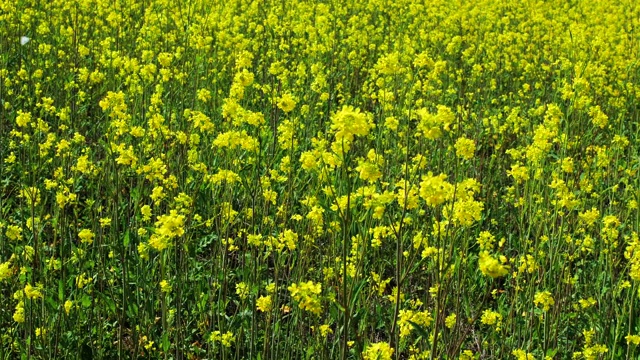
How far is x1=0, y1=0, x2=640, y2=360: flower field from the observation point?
2730 millimetres

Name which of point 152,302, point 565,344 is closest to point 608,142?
point 565,344

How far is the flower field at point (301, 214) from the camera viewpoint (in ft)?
8.96

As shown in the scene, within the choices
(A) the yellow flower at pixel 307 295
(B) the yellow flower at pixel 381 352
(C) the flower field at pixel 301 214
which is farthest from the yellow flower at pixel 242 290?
(B) the yellow flower at pixel 381 352

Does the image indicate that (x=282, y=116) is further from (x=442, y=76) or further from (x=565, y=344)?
(x=565, y=344)

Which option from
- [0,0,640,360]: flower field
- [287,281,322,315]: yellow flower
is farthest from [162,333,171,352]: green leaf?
[287,281,322,315]: yellow flower

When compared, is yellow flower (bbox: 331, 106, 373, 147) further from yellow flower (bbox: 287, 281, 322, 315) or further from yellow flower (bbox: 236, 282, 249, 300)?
yellow flower (bbox: 236, 282, 249, 300)

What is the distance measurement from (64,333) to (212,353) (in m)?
0.63

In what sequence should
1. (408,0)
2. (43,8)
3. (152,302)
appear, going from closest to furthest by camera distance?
(152,302) < (43,8) < (408,0)

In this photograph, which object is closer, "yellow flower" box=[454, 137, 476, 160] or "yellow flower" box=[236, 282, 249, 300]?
"yellow flower" box=[454, 137, 476, 160]

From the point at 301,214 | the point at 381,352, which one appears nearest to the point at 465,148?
the point at 381,352

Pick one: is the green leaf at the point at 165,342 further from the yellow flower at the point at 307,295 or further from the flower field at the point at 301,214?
the yellow flower at the point at 307,295

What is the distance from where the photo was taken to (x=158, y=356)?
10.2 feet

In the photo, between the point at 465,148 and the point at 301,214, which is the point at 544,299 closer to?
the point at 465,148

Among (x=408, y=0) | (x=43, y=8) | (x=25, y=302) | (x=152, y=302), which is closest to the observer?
(x=25, y=302)
